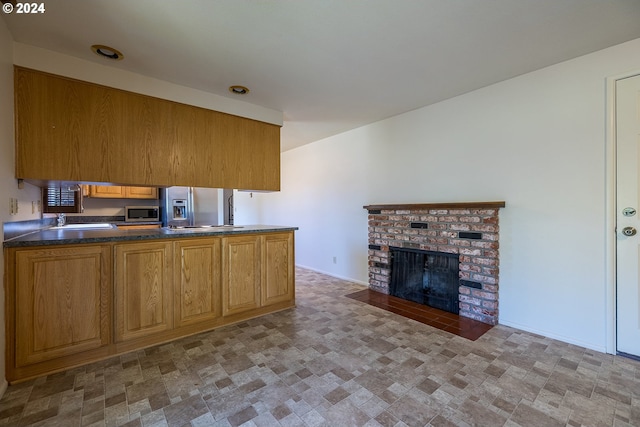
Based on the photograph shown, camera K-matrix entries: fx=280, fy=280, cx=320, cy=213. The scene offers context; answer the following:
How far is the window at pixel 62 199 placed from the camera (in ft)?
12.2

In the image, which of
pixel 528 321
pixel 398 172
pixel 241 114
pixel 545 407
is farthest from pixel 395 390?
pixel 241 114

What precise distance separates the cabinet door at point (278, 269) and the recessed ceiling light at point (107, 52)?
6.86 ft

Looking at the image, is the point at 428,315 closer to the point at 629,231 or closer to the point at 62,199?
the point at 629,231

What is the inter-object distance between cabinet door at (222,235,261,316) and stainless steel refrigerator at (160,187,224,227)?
238cm

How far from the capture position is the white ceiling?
1809 mm

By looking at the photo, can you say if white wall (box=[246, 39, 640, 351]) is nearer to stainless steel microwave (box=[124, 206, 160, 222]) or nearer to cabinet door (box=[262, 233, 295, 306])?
cabinet door (box=[262, 233, 295, 306])

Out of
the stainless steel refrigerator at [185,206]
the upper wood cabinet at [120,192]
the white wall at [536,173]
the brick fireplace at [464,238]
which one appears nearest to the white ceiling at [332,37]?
the white wall at [536,173]

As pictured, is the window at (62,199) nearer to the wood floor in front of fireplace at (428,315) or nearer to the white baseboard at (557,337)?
the wood floor in front of fireplace at (428,315)

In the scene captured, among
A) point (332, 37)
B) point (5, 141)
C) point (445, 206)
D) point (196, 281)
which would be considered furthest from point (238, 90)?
point (445, 206)

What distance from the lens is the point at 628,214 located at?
Answer: 2.23m

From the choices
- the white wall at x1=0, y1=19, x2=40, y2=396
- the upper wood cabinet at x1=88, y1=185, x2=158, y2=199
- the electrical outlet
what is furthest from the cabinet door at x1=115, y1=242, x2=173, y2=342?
the upper wood cabinet at x1=88, y1=185, x2=158, y2=199

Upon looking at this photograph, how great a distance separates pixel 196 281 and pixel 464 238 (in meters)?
2.86

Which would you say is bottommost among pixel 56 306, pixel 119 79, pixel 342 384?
pixel 342 384

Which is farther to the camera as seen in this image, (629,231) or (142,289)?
(142,289)
